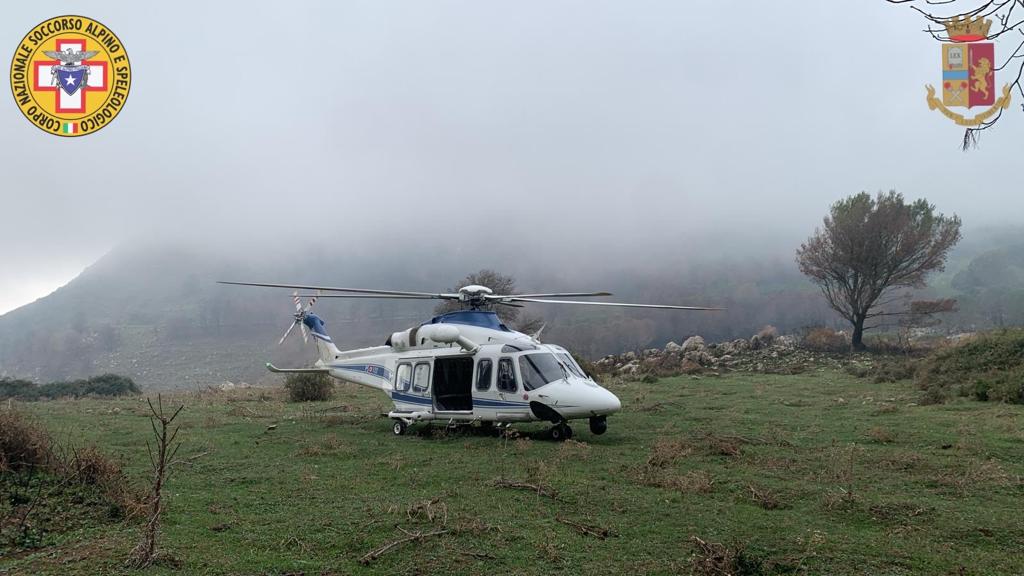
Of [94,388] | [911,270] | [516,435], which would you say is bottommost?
[94,388]

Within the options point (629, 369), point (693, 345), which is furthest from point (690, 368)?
point (693, 345)

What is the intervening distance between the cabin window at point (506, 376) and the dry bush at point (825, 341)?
2645 centimetres

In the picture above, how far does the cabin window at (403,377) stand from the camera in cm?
1384

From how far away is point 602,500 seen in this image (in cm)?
699

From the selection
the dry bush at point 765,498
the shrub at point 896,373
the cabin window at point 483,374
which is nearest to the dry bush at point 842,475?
the dry bush at point 765,498

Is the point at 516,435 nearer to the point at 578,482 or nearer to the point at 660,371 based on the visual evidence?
the point at 578,482

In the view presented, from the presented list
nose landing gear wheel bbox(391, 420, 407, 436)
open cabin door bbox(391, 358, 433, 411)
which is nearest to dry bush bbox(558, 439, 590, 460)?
open cabin door bbox(391, 358, 433, 411)

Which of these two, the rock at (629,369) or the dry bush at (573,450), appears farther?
the rock at (629,369)

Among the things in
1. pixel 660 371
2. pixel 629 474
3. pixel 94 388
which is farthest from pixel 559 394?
pixel 94 388

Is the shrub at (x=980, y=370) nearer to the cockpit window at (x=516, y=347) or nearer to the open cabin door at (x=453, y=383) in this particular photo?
the cockpit window at (x=516, y=347)

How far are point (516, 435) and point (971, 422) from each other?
8.94m

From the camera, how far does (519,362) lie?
12.0 metres

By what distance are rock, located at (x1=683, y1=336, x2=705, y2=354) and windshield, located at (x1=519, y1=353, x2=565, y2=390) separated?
2568 cm

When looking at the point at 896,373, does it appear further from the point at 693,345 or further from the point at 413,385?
the point at 413,385
